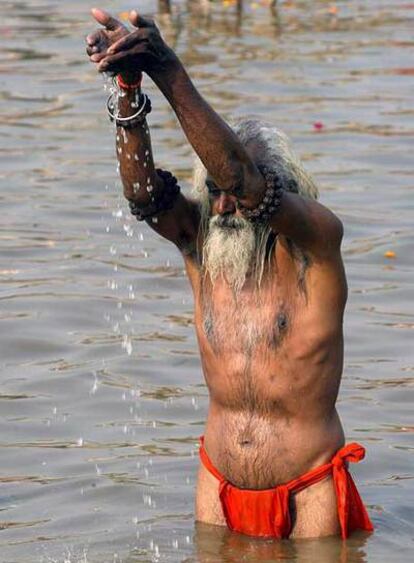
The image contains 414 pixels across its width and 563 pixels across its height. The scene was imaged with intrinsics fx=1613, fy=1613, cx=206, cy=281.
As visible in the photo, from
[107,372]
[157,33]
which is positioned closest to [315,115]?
[107,372]

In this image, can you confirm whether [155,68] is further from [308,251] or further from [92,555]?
[92,555]

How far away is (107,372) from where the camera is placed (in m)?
8.34

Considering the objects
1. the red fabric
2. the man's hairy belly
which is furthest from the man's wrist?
the red fabric

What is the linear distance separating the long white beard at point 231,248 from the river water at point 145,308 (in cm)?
95

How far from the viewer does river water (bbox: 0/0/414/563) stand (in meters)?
6.46

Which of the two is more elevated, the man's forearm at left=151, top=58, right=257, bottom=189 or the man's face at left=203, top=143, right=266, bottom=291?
the man's forearm at left=151, top=58, right=257, bottom=189

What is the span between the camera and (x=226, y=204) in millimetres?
5414

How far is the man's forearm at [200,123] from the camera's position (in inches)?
189

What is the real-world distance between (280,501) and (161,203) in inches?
43.2

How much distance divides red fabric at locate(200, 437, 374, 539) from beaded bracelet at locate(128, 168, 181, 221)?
3.08ft

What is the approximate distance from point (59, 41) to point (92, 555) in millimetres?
13317

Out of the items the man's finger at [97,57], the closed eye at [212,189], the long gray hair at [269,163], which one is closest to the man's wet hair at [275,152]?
the long gray hair at [269,163]

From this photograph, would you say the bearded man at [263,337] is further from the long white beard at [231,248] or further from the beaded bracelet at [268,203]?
the beaded bracelet at [268,203]

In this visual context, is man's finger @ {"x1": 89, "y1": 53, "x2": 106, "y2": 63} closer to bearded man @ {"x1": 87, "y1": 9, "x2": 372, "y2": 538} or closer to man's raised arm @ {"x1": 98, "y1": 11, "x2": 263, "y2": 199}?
man's raised arm @ {"x1": 98, "y1": 11, "x2": 263, "y2": 199}
